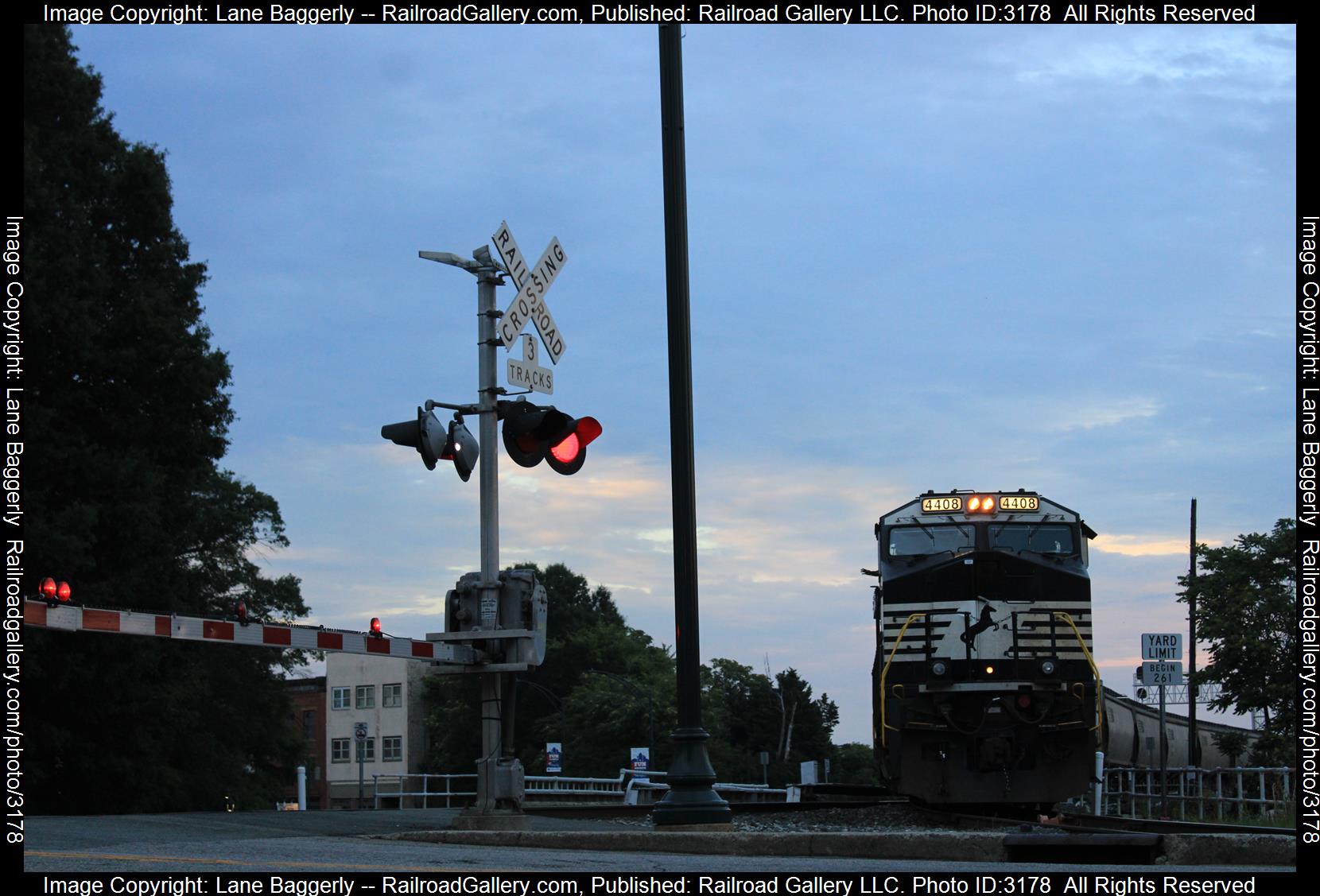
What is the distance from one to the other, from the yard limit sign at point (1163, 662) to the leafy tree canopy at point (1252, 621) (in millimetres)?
29670

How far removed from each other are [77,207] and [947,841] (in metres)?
24.5

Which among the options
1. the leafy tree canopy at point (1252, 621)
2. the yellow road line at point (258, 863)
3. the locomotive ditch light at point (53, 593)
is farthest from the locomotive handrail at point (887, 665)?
the leafy tree canopy at point (1252, 621)

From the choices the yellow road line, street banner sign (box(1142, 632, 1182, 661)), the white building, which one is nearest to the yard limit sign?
street banner sign (box(1142, 632, 1182, 661))

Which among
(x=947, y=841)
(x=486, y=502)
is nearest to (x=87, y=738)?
(x=486, y=502)

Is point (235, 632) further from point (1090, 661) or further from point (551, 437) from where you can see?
point (1090, 661)

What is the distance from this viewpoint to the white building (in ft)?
348

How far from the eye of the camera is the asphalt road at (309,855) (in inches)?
322

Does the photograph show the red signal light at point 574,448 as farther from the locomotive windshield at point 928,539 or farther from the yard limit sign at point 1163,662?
the yard limit sign at point 1163,662

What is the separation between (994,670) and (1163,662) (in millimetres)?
5428

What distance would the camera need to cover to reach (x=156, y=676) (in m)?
29.1

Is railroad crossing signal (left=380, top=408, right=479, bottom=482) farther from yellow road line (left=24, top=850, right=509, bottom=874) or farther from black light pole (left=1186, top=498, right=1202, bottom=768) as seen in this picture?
black light pole (left=1186, top=498, right=1202, bottom=768)

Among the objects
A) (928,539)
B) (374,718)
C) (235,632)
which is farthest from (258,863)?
(374,718)

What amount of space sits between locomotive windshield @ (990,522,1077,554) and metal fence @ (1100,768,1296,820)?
184 inches
